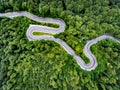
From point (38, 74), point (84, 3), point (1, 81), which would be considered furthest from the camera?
point (84, 3)

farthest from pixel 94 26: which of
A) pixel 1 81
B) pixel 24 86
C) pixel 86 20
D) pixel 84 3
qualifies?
pixel 1 81

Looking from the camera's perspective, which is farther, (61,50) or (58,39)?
(58,39)

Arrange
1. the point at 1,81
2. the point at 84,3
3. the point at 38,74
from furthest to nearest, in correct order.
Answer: the point at 84,3 → the point at 1,81 → the point at 38,74

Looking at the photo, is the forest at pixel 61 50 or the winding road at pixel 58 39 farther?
the winding road at pixel 58 39

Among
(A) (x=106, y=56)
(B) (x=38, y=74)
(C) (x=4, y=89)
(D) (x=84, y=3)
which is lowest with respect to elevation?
(C) (x=4, y=89)

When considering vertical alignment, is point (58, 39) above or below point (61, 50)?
above

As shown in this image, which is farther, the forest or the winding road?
the winding road

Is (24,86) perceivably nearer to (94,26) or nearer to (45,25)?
(45,25)

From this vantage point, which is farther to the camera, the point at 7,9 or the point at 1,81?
the point at 7,9
